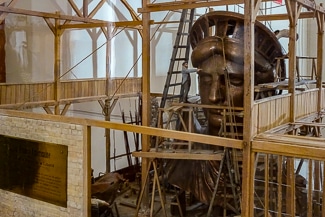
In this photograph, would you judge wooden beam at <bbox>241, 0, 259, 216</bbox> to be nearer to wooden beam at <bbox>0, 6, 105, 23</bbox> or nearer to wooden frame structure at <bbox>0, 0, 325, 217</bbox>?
wooden frame structure at <bbox>0, 0, 325, 217</bbox>

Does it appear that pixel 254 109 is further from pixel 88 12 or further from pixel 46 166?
pixel 88 12

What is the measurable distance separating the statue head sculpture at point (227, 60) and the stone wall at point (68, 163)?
268 cm

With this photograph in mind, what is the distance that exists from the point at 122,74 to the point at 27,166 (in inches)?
260

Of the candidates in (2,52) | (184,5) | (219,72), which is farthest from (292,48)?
(2,52)

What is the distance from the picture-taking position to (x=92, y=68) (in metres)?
12.9

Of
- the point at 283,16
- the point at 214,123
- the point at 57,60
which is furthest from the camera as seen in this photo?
the point at 57,60

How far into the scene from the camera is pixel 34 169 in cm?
712

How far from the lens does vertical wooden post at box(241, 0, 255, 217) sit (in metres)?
5.27

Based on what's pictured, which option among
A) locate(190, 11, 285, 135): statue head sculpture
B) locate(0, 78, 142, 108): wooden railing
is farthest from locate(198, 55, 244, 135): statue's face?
locate(0, 78, 142, 108): wooden railing

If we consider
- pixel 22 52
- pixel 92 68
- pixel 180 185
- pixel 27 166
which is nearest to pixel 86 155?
pixel 27 166

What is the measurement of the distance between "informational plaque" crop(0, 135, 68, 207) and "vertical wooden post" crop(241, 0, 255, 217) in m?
2.90

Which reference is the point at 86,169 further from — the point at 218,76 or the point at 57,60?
the point at 57,60

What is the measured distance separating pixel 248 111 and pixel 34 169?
376cm

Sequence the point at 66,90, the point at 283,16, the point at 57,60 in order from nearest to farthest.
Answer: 1. the point at 283,16
2. the point at 66,90
3. the point at 57,60
